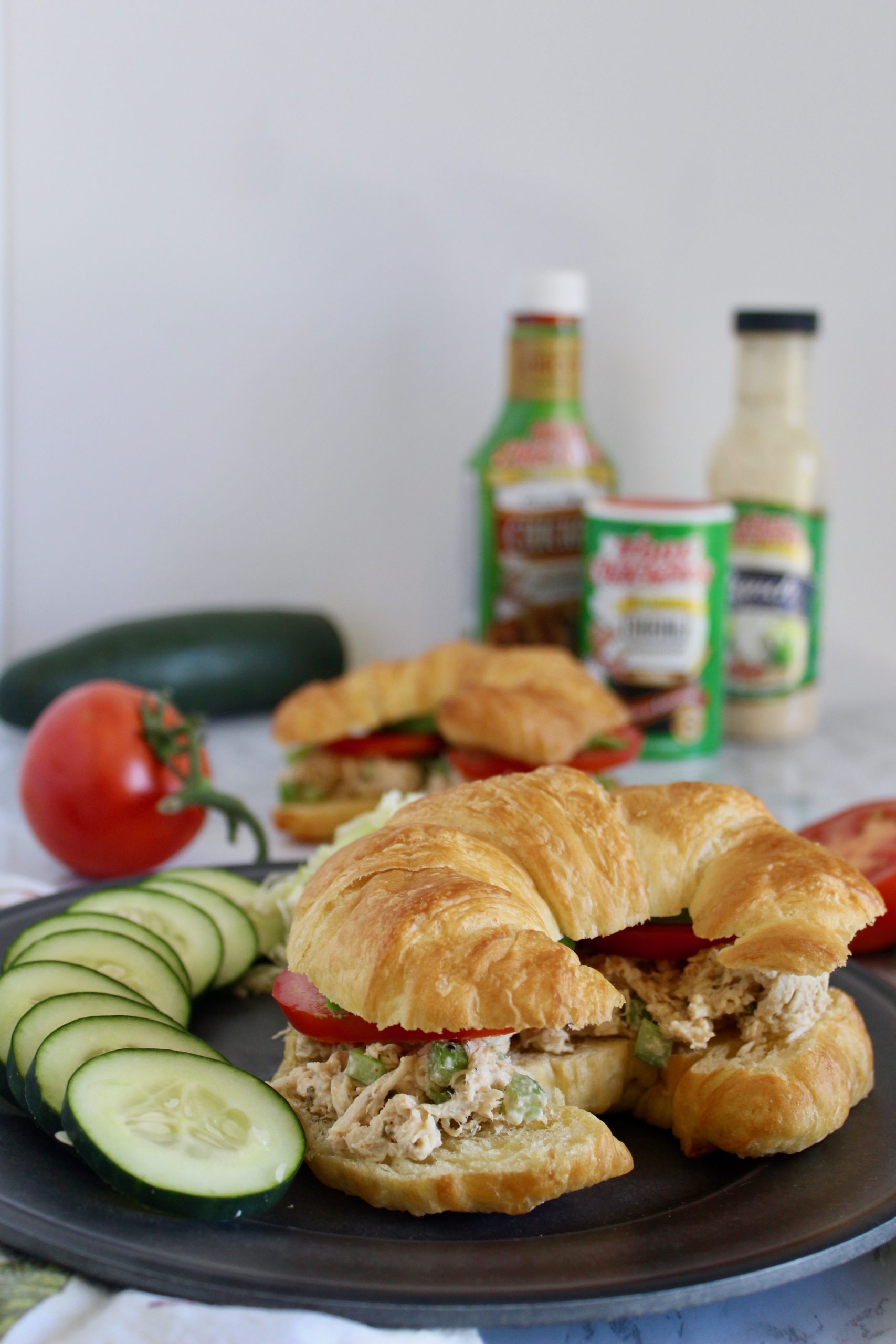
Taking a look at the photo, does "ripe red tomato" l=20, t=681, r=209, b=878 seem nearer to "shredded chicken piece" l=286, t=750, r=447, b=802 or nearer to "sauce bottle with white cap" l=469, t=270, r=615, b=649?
"shredded chicken piece" l=286, t=750, r=447, b=802

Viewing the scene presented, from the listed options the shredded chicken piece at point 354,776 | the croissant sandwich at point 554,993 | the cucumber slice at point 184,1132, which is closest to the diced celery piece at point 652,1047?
the croissant sandwich at point 554,993

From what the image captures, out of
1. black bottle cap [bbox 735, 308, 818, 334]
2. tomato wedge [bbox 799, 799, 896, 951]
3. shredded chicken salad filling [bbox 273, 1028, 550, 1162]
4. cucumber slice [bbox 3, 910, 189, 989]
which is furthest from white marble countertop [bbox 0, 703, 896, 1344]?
black bottle cap [bbox 735, 308, 818, 334]

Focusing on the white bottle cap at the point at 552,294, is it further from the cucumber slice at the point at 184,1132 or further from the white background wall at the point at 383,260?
the cucumber slice at the point at 184,1132

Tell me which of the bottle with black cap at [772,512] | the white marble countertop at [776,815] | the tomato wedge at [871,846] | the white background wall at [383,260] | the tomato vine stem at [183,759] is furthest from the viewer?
the white background wall at [383,260]

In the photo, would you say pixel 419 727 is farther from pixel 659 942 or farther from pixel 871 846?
pixel 659 942

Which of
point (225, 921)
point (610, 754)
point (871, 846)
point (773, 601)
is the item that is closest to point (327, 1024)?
point (225, 921)

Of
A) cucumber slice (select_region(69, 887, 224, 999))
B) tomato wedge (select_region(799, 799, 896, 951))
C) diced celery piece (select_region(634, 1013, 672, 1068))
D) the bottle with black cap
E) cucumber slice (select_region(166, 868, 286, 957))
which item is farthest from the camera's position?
the bottle with black cap
